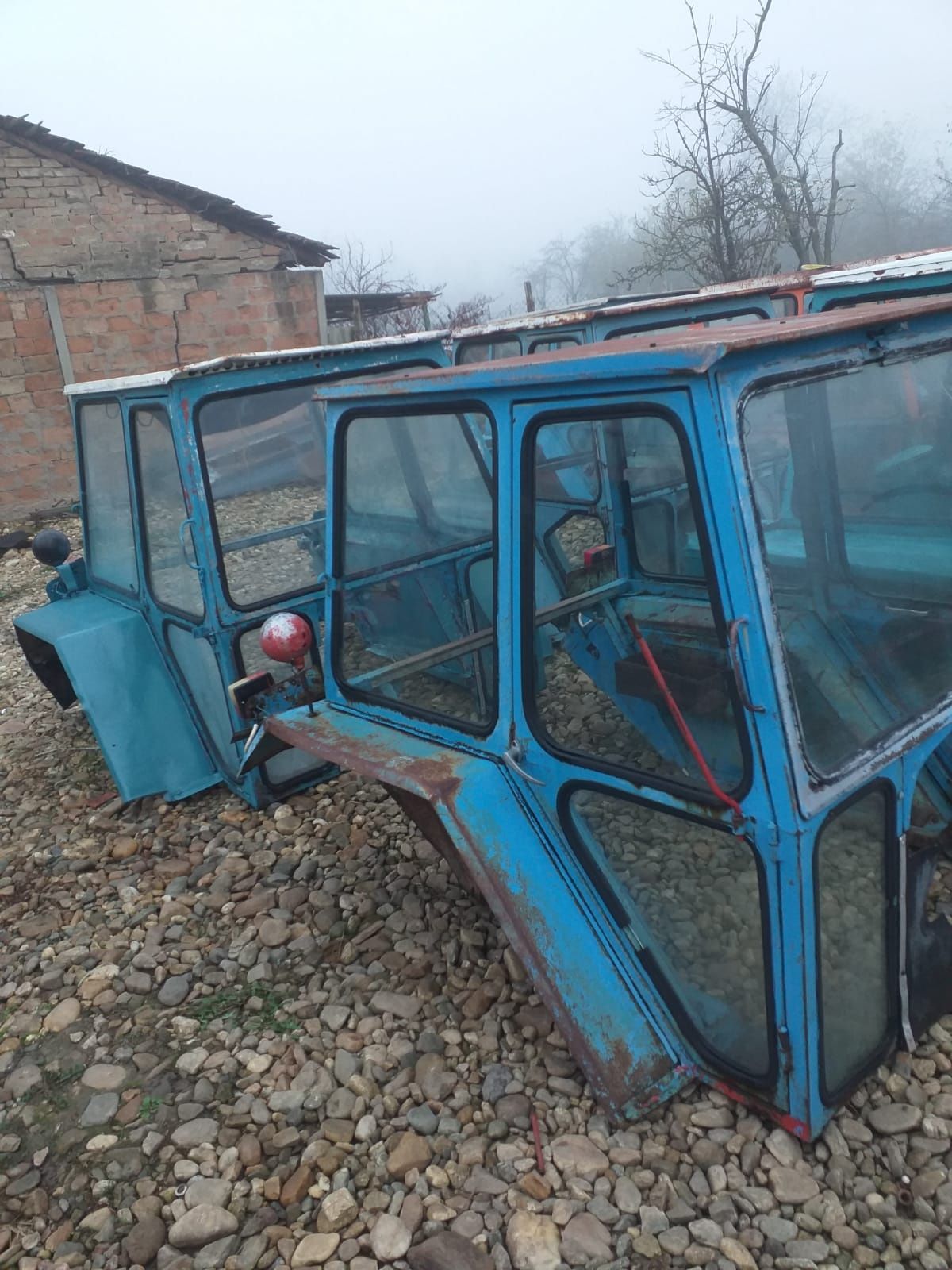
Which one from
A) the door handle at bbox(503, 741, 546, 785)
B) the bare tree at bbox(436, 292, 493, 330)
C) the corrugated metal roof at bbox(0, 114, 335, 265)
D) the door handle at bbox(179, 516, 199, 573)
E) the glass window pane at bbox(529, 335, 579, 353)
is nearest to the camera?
the door handle at bbox(503, 741, 546, 785)

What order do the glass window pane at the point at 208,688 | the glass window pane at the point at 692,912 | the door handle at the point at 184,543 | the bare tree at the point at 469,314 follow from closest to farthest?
the glass window pane at the point at 692,912 → the door handle at the point at 184,543 → the glass window pane at the point at 208,688 → the bare tree at the point at 469,314

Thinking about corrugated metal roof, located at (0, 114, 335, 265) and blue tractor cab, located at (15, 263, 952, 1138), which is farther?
corrugated metal roof, located at (0, 114, 335, 265)

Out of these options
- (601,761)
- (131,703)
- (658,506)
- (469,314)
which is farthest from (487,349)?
(469,314)

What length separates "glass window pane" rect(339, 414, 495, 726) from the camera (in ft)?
8.49

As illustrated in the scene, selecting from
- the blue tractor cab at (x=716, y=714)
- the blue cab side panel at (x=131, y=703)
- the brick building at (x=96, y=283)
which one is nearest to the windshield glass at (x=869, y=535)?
the blue tractor cab at (x=716, y=714)

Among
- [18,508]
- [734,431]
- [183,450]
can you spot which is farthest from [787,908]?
[18,508]

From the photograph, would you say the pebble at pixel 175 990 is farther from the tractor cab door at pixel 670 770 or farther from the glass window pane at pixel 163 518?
the tractor cab door at pixel 670 770

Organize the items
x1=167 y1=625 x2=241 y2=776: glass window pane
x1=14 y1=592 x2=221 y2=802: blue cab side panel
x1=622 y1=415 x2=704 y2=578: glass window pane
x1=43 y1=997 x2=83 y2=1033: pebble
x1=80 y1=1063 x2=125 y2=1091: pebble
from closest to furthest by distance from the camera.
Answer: x1=622 y1=415 x2=704 y2=578: glass window pane
x1=80 y1=1063 x2=125 y2=1091: pebble
x1=43 y1=997 x2=83 y2=1033: pebble
x1=167 y1=625 x2=241 y2=776: glass window pane
x1=14 y1=592 x2=221 y2=802: blue cab side panel

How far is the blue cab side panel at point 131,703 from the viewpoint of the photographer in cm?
369

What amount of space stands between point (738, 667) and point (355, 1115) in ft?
4.93

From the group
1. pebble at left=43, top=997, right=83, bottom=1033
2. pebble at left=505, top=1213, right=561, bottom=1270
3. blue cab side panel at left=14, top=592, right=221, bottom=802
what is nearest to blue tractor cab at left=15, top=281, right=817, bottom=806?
blue cab side panel at left=14, top=592, right=221, bottom=802

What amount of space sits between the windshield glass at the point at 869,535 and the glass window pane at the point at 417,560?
79 centimetres

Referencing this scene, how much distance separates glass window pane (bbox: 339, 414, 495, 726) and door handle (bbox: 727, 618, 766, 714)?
2.78 feet

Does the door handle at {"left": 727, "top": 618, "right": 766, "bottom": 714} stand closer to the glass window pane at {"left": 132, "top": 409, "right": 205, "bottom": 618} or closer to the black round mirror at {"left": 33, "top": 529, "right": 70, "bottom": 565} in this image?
the glass window pane at {"left": 132, "top": 409, "right": 205, "bottom": 618}
